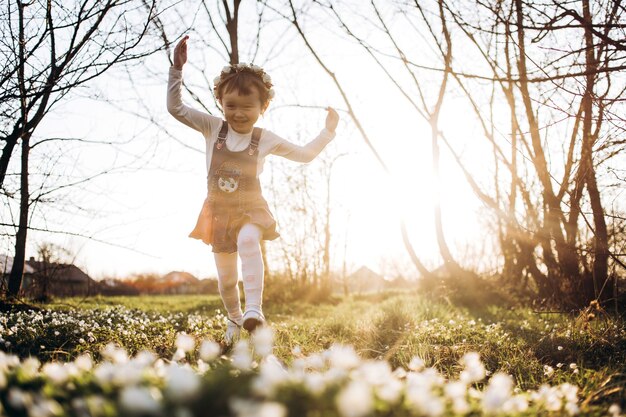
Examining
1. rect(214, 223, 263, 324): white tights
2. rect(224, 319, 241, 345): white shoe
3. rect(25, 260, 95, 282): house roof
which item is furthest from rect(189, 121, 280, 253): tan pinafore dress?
rect(25, 260, 95, 282): house roof

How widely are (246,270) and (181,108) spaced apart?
4.75ft

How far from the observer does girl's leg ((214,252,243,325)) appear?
377 cm

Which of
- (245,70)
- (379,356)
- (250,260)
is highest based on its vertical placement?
(245,70)

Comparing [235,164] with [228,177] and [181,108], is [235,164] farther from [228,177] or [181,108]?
[181,108]

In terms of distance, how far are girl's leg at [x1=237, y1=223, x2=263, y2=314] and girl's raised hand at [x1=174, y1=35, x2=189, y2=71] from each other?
4.64 ft

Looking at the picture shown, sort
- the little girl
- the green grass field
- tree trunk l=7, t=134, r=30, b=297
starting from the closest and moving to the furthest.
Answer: the green grass field → the little girl → tree trunk l=7, t=134, r=30, b=297

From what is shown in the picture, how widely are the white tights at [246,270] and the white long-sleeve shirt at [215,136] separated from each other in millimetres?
604

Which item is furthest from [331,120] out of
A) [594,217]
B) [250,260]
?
[594,217]

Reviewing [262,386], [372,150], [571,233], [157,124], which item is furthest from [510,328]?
[157,124]

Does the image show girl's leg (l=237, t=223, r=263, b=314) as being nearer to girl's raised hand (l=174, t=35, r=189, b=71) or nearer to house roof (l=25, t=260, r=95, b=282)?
girl's raised hand (l=174, t=35, r=189, b=71)

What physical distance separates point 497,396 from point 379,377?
1.00 ft

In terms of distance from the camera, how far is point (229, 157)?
367cm

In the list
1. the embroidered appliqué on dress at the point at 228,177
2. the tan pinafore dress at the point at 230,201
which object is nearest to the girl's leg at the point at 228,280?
the tan pinafore dress at the point at 230,201

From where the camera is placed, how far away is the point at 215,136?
3.77m
